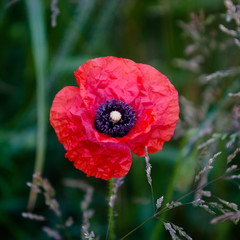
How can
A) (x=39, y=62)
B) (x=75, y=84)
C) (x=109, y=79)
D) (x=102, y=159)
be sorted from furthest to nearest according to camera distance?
(x=75, y=84) → (x=39, y=62) → (x=109, y=79) → (x=102, y=159)

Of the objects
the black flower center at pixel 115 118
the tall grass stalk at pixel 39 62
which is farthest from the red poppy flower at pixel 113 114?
the tall grass stalk at pixel 39 62

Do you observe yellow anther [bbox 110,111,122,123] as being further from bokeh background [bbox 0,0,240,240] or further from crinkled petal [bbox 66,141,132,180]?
bokeh background [bbox 0,0,240,240]

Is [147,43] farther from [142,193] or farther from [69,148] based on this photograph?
[69,148]

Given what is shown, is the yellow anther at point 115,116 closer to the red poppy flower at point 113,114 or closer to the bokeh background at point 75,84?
the red poppy flower at point 113,114

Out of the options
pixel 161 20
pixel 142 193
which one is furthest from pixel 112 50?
pixel 142 193

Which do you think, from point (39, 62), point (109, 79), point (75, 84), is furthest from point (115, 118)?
point (75, 84)

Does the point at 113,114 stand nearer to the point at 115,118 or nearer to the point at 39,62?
the point at 115,118

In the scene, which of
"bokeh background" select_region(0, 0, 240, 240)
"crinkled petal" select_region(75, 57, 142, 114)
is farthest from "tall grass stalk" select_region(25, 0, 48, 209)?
"crinkled petal" select_region(75, 57, 142, 114)

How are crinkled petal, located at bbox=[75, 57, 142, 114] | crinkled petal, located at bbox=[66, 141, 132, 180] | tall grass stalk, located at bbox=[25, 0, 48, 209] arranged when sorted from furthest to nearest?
1. tall grass stalk, located at bbox=[25, 0, 48, 209]
2. crinkled petal, located at bbox=[75, 57, 142, 114]
3. crinkled petal, located at bbox=[66, 141, 132, 180]
